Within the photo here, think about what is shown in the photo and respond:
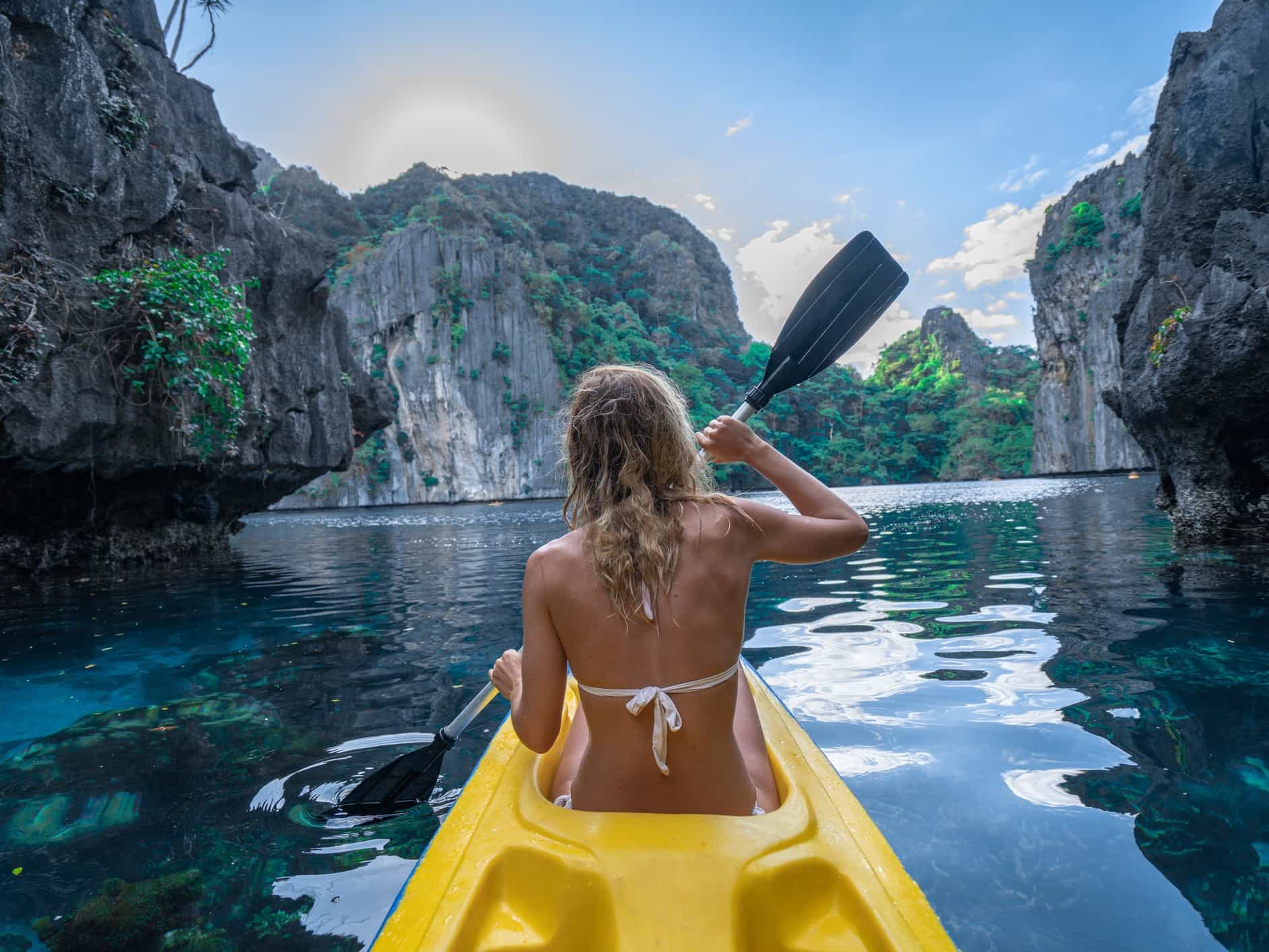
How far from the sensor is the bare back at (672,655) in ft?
4.83

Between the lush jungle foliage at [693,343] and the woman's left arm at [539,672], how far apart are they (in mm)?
49963

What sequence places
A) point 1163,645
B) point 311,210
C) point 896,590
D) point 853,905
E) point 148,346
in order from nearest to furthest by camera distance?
point 853,905 < point 1163,645 < point 896,590 < point 148,346 < point 311,210

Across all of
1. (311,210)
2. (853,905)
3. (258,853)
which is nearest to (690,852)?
(853,905)

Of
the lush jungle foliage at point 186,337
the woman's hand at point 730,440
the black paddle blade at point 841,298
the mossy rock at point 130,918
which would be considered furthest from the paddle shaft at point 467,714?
the lush jungle foliage at point 186,337

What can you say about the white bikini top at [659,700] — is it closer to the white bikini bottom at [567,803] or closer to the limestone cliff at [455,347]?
the white bikini bottom at [567,803]

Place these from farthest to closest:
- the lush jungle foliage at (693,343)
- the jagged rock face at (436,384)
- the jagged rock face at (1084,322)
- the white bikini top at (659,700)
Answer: the lush jungle foliage at (693,343), the jagged rock face at (436,384), the jagged rock face at (1084,322), the white bikini top at (659,700)

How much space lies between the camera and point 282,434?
1230 centimetres

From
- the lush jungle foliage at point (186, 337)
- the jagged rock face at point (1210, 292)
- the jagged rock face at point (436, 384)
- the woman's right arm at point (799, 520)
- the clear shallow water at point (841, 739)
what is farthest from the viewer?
the jagged rock face at point (436, 384)

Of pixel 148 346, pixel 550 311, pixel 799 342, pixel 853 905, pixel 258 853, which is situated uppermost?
pixel 550 311

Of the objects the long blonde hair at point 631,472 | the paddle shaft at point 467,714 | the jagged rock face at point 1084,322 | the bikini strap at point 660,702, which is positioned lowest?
the paddle shaft at point 467,714

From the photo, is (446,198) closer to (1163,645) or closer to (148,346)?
(148,346)

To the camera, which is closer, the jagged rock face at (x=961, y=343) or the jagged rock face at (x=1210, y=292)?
the jagged rock face at (x=1210, y=292)

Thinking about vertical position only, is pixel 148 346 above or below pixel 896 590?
above

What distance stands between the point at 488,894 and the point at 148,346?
889 cm
